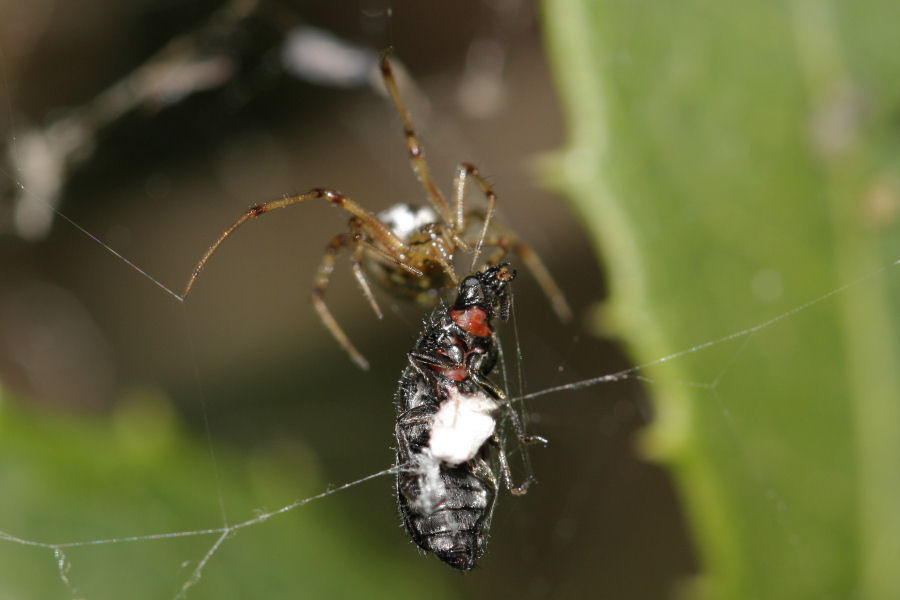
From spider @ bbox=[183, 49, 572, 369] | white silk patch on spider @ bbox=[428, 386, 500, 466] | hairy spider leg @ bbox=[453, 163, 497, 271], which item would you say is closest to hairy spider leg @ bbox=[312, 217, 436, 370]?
spider @ bbox=[183, 49, 572, 369]

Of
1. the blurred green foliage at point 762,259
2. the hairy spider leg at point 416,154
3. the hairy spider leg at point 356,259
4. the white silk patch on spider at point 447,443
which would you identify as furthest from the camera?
the hairy spider leg at point 416,154

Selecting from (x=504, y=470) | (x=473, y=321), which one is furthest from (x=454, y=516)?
(x=473, y=321)

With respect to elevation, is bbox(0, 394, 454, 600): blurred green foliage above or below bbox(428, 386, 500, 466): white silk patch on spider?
above

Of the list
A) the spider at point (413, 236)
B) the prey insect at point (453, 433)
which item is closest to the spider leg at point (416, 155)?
the spider at point (413, 236)

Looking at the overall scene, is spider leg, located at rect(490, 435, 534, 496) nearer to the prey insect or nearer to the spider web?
the prey insect

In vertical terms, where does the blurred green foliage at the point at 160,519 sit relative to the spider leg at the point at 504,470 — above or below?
above

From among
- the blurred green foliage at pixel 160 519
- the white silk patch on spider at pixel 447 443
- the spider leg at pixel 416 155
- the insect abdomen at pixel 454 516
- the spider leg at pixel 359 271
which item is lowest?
the insect abdomen at pixel 454 516

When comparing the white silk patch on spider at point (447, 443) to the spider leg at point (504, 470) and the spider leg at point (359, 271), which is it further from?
the spider leg at point (359, 271)
